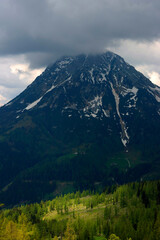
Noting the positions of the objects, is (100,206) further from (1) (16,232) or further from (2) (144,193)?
(1) (16,232)

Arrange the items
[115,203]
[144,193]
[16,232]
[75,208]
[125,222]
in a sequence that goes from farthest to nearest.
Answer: [75,208], [115,203], [144,193], [125,222], [16,232]

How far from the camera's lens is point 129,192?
6658 inches

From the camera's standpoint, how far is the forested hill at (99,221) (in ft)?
320

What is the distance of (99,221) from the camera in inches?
4921

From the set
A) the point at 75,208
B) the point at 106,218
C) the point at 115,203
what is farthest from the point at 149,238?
the point at 75,208

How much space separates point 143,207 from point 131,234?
33780 millimetres

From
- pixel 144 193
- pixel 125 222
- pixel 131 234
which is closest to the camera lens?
pixel 131 234

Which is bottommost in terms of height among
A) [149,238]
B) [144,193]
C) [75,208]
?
[75,208]

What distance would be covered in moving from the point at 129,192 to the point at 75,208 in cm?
4357

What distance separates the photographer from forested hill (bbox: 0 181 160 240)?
97.7 meters

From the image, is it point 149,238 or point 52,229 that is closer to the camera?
point 149,238

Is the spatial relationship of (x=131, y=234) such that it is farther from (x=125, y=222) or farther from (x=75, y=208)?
(x=75, y=208)

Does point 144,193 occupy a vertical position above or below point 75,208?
above

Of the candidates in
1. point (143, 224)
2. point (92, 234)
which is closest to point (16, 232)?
point (92, 234)
